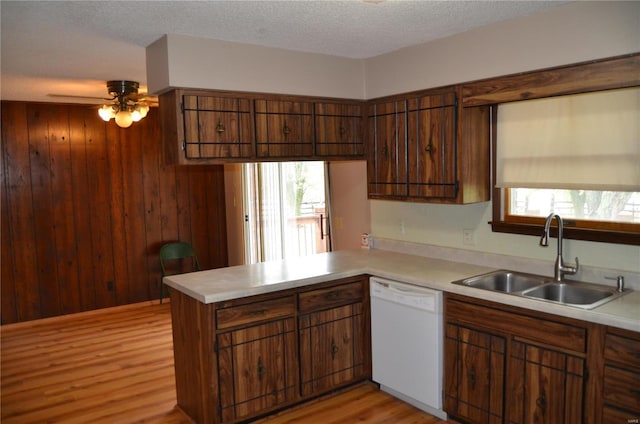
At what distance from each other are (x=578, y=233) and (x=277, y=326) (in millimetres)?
1876

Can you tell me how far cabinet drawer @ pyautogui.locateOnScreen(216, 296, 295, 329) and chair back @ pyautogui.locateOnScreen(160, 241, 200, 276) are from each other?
10.9 feet

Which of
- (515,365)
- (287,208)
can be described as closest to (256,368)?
(515,365)

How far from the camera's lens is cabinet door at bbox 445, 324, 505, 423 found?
2801 mm

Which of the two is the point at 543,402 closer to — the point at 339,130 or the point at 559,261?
the point at 559,261

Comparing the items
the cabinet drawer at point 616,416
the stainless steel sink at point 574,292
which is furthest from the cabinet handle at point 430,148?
the cabinet drawer at point 616,416

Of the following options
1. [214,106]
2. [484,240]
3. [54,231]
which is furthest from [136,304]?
[484,240]

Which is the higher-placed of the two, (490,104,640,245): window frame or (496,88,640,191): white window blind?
(496,88,640,191): white window blind

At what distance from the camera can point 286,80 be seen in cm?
354

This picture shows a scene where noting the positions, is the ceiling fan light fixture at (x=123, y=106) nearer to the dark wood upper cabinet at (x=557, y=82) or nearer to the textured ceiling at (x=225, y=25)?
the textured ceiling at (x=225, y=25)

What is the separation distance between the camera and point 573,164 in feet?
9.69

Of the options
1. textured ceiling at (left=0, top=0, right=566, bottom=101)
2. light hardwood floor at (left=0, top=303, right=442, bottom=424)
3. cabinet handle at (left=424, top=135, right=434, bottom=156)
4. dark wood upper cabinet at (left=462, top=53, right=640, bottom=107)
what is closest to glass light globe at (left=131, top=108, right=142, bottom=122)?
textured ceiling at (left=0, top=0, right=566, bottom=101)

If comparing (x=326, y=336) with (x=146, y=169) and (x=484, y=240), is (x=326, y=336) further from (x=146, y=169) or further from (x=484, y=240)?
(x=146, y=169)

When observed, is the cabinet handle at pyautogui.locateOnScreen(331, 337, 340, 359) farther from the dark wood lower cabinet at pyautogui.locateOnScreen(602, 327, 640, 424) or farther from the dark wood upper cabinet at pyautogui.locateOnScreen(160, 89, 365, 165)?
the dark wood lower cabinet at pyautogui.locateOnScreen(602, 327, 640, 424)

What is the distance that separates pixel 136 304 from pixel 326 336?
3.59m
